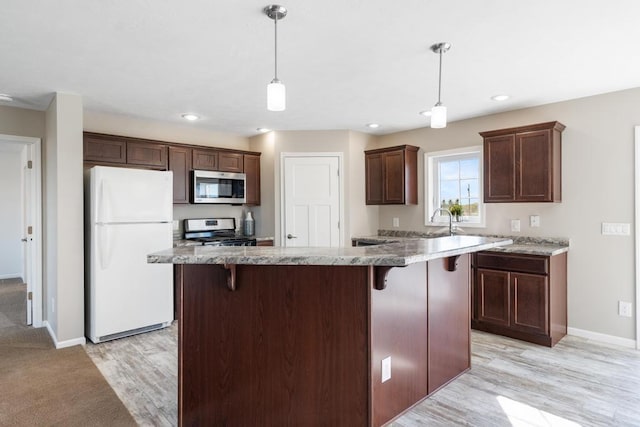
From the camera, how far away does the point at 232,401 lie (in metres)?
2.00

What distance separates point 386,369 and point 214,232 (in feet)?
11.7

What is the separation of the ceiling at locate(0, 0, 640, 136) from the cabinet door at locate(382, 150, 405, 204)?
3.17ft

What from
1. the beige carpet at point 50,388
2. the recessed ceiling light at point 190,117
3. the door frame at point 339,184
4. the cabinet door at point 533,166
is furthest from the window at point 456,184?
the beige carpet at point 50,388

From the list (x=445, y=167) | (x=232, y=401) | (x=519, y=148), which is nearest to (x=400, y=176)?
(x=445, y=167)

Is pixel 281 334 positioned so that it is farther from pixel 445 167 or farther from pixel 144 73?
pixel 445 167

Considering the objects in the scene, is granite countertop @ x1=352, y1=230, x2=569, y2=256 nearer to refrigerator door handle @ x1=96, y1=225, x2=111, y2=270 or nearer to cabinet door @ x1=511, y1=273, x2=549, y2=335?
cabinet door @ x1=511, y1=273, x2=549, y2=335

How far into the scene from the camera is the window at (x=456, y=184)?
14.6ft

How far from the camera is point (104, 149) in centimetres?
405

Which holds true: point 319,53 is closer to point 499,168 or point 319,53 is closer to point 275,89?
point 275,89

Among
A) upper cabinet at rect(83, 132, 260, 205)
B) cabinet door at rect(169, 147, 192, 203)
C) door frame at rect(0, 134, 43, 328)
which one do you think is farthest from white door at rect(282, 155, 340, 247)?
door frame at rect(0, 134, 43, 328)

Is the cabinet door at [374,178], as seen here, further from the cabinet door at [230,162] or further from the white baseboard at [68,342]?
the white baseboard at [68,342]

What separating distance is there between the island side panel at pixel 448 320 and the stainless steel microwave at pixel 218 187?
128 inches

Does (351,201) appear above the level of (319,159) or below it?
below

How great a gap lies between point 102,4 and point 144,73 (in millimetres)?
1000
